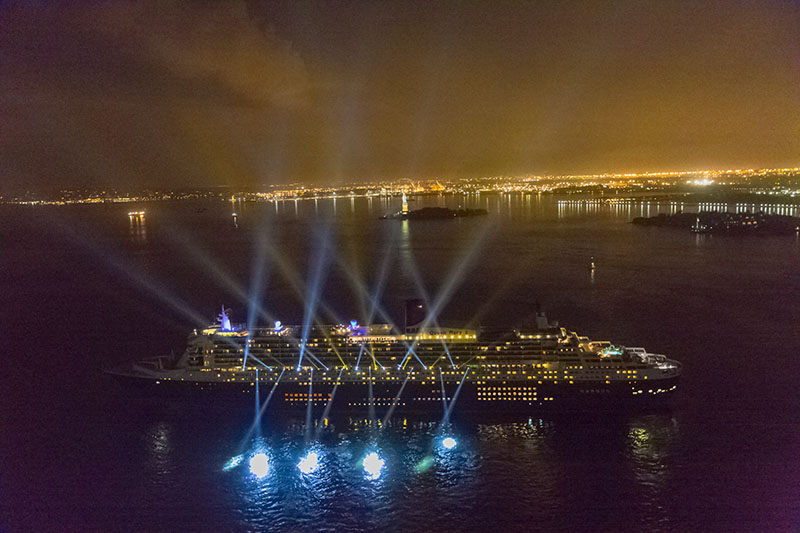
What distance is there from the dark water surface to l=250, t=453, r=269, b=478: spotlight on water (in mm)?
142

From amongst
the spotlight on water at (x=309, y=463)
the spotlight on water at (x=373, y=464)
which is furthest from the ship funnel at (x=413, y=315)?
the spotlight on water at (x=309, y=463)

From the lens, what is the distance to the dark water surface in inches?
317

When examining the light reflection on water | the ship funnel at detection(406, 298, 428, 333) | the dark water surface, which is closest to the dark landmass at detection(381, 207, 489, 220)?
the dark water surface

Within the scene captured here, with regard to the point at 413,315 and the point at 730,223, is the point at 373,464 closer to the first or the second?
the point at 413,315

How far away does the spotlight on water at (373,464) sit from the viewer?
9.00 m

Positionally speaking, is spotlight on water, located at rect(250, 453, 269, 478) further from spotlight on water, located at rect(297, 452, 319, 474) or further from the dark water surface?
spotlight on water, located at rect(297, 452, 319, 474)

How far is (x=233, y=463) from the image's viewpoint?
944 cm

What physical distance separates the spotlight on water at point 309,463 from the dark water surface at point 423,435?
122 millimetres

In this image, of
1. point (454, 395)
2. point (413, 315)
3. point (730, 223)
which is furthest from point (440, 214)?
point (454, 395)

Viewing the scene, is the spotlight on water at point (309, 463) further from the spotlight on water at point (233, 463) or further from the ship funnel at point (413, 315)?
the ship funnel at point (413, 315)

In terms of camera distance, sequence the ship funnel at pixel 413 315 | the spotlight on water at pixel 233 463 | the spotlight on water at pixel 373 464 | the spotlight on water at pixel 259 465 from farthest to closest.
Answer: the ship funnel at pixel 413 315, the spotlight on water at pixel 233 463, the spotlight on water at pixel 259 465, the spotlight on water at pixel 373 464

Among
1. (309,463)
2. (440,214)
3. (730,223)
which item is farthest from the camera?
(440,214)

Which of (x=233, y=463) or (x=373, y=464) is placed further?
(x=233, y=463)

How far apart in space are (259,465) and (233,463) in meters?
0.46
